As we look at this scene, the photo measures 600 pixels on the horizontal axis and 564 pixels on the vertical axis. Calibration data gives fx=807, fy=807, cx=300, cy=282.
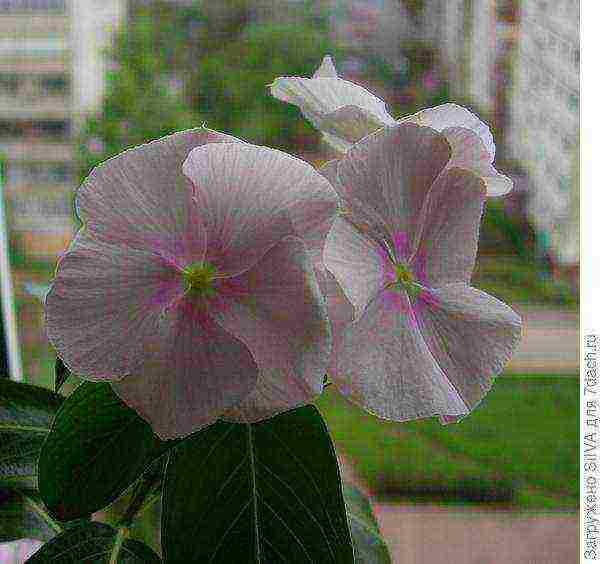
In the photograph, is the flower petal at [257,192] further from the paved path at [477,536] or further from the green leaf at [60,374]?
the paved path at [477,536]

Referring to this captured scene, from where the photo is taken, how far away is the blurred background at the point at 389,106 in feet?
4.04

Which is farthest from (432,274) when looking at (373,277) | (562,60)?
(562,60)

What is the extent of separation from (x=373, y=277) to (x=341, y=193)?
3cm

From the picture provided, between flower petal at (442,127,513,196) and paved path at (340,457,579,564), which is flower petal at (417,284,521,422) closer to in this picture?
flower petal at (442,127,513,196)

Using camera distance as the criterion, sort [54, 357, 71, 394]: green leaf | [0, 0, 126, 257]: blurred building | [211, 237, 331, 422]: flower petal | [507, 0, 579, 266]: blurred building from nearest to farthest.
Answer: [211, 237, 331, 422]: flower petal
[54, 357, 71, 394]: green leaf
[507, 0, 579, 266]: blurred building
[0, 0, 126, 257]: blurred building

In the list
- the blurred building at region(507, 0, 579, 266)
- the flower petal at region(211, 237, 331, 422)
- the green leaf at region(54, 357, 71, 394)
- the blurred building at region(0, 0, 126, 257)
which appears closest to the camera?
the flower petal at region(211, 237, 331, 422)

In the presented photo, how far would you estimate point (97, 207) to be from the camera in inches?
8.9

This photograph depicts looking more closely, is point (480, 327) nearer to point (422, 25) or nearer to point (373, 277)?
point (373, 277)

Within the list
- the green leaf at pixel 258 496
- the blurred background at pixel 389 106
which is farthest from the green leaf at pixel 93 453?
the blurred background at pixel 389 106

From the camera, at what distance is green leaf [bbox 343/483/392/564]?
1.11 feet

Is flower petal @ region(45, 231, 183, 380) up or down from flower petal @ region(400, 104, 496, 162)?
down

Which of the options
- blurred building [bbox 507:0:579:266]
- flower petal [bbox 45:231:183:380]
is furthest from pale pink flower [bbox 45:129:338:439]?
blurred building [bbox 507:0:579:266]

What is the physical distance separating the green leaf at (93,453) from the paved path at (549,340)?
1089mm

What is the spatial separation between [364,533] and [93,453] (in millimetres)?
135
